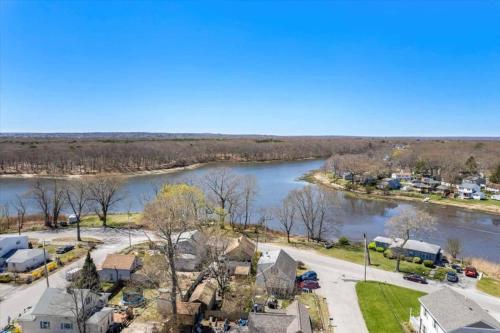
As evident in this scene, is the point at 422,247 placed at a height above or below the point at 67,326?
above

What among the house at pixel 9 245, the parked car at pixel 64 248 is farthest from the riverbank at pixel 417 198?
the house at pixel 9 245

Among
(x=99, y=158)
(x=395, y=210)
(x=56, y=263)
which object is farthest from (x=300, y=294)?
(x=99, y=158)

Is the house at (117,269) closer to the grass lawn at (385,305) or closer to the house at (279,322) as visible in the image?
the house at (279,322)

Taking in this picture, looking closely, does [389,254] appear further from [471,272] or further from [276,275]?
[276,275]

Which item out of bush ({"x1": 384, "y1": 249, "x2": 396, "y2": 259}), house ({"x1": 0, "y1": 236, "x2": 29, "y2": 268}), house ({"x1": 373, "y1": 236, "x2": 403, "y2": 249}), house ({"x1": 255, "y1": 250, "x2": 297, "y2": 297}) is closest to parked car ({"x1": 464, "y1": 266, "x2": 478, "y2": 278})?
bush ({"x1": 384, "y1": 249, "x2": 396, "y2": 259})

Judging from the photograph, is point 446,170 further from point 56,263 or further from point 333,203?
point 56,263

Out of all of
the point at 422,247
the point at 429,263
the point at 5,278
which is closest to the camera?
the point at 5,278

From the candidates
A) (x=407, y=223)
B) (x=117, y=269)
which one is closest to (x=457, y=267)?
(x=407, y=223)
